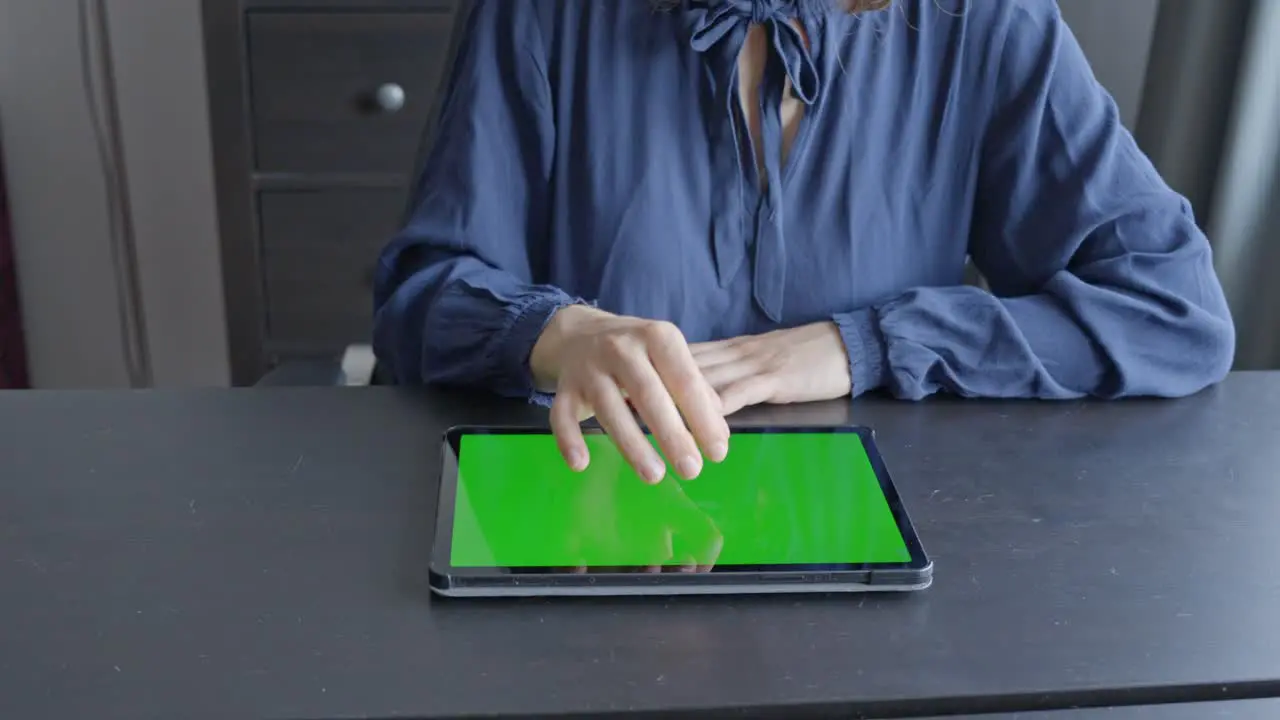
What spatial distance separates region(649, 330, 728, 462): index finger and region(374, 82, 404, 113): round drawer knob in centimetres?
115

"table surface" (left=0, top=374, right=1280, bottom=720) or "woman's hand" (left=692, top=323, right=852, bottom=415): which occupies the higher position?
"woman's hand" (left=692, top=323, right=852, bottom=415)

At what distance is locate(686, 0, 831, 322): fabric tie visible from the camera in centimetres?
103

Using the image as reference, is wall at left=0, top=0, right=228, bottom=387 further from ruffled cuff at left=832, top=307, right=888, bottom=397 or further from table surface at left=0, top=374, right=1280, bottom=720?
ruffled cuff at left=832, top=307, right=888, bottom=397

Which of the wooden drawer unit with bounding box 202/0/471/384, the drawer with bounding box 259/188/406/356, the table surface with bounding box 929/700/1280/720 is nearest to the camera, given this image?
the table surface with bounding box 929/700/1280/720

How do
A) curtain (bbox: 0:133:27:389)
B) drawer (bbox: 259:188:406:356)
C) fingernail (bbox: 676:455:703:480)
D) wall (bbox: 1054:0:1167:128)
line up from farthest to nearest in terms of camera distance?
1. curtain (bbox: 0:133:27:389)
2. wall (bbox: 1054:0:1167:128)
3. drawer (bbox: 259:188:406:356)
4. fingernail (bbox: 676:455:703:480)

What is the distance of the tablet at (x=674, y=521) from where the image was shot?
62 cm

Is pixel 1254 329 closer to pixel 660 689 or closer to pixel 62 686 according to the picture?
pixel 660 689

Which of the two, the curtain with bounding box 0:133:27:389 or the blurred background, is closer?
the blurred background

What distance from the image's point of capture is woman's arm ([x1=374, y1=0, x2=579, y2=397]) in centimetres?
87

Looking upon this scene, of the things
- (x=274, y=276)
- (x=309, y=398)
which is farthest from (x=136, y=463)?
(x=274, y=276)

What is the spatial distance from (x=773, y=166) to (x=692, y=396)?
1.29 ft

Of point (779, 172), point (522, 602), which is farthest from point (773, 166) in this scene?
point (522, 602)

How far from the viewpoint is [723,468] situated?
739 millimetres

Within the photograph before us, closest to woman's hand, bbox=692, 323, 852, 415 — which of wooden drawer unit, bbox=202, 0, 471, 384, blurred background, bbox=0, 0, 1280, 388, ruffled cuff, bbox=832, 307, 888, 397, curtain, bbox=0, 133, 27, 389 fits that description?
ruffled cuff, bbox=832, 307, 888, 397
